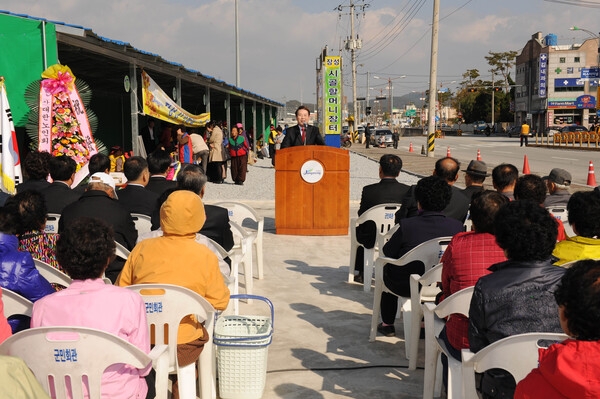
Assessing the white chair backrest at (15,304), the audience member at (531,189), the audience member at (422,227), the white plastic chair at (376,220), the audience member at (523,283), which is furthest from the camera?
the white plastic chair at (376,220)

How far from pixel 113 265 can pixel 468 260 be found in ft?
8.36

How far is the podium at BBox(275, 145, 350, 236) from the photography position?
1033cm

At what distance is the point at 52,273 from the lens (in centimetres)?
438

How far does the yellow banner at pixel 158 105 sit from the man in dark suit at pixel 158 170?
20.0 feet

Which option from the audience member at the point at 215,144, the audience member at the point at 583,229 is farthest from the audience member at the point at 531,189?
the audience member at the point at 215,144

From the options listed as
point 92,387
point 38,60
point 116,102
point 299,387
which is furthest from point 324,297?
point 116,102

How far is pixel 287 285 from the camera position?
7418mm

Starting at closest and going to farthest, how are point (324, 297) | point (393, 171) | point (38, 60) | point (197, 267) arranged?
point (197, 267) → point (324, 297) → point (393, 171) → point (38, 60)

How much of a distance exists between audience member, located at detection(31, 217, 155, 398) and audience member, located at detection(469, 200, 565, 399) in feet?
5.17

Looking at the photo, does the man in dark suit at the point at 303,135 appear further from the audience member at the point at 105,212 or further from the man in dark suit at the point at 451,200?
the audience member at the point at 105,212

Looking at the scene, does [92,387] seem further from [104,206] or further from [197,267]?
[104,206]

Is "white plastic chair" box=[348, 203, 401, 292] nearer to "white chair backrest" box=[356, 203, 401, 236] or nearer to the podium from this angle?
"white chair backrest" box=[356, 203, 401, 236]

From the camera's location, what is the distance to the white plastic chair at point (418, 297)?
4645 millimetres

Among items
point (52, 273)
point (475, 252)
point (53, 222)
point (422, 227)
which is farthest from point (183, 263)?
point (53, 222)
